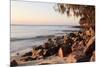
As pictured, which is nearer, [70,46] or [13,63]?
[13,63]

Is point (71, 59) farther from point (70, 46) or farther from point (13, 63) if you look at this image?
point (13, 63)

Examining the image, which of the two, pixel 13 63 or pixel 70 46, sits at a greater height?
pixel 70 46

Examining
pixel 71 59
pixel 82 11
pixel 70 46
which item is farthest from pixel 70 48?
pixel 82 11

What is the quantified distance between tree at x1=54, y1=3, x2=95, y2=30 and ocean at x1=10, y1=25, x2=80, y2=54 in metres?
0.22

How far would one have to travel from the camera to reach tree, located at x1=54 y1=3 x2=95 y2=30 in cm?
233

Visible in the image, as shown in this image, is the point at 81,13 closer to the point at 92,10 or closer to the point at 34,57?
the point at 92,10

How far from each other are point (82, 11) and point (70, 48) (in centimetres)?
48

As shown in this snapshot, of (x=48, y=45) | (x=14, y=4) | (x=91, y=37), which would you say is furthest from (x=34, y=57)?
(x=91, y=37)

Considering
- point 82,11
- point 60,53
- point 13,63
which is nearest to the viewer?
point 13,63

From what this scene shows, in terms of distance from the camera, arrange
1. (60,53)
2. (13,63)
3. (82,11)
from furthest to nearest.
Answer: (82,11) → (60,53) → (13,63)

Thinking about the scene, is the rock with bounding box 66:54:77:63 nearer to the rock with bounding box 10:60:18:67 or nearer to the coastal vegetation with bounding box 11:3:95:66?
the coastal vegetation with bounding box 11:3:95:66

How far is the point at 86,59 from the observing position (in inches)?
95.0

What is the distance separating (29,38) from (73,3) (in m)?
0.69

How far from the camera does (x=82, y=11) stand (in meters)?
2.42
